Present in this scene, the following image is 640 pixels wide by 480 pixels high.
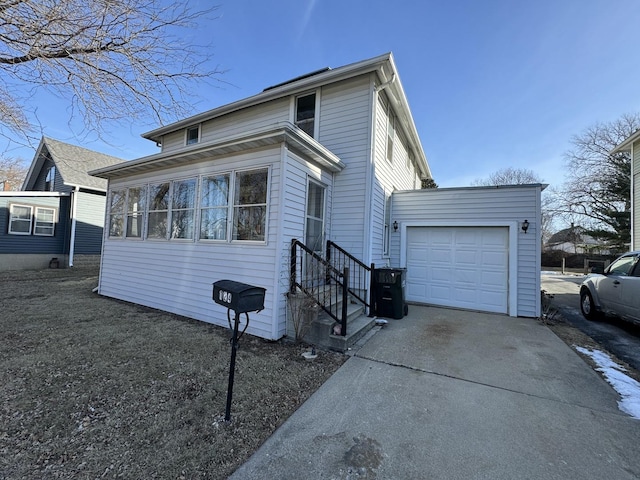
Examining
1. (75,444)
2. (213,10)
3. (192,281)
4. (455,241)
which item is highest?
(213,10)

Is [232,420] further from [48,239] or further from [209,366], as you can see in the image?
[48,239]

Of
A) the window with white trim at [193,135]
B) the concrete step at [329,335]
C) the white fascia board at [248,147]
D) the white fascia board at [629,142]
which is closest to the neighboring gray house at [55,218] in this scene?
the window with white trim at [193,135]

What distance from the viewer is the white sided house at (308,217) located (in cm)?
488

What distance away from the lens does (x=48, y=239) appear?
13555mm

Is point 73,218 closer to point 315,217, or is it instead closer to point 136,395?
point 315,217

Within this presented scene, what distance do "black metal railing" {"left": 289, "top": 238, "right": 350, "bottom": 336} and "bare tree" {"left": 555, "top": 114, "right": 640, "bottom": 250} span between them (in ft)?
79.1

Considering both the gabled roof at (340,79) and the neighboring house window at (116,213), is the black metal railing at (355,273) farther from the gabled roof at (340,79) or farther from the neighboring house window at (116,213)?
the neighboring house window at (116,213)

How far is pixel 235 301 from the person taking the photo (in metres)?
2.53

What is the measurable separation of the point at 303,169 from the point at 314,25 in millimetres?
3600

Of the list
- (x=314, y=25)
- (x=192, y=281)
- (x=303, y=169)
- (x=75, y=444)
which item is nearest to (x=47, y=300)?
(x=192, y=281)

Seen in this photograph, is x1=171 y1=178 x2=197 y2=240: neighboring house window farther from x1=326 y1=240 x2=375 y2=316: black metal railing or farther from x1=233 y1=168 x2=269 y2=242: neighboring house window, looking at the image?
x1=326 y1=240 x2=375 y2=316: black metal railing

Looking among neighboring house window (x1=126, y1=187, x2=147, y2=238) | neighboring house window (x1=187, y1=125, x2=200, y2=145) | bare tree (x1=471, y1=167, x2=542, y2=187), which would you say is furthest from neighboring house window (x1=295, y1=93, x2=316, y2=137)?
bare tree (x1=471, y1=167, x2=542, y2=187)

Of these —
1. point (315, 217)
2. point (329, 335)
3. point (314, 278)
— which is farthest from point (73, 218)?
point (329, 335)

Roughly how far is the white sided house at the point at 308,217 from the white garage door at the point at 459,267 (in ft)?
0.09
